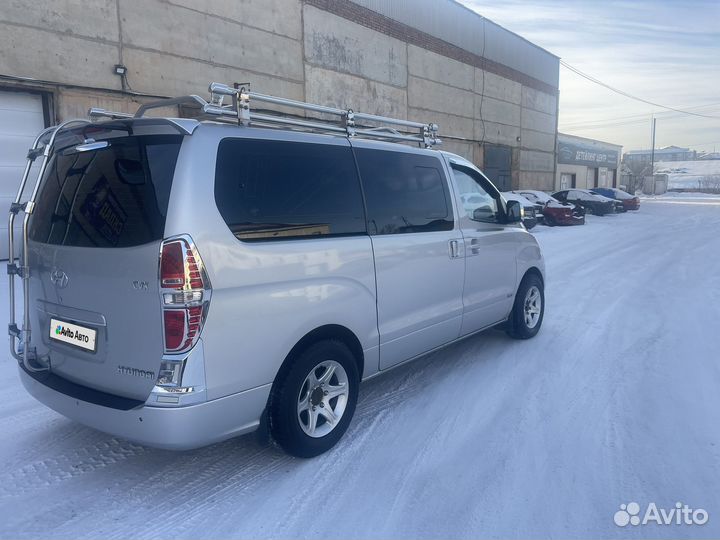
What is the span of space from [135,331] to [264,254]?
0.78 metres

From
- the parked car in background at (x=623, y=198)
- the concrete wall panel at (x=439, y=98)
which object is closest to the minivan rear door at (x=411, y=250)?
the concrete wall panel at (x=439, y=98)

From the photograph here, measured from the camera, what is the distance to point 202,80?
13.9 meters

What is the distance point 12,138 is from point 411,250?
9516 mm

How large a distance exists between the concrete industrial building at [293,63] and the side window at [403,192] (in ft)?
30.0

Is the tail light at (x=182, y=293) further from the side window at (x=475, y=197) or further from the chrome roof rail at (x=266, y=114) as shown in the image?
the side window at (x=475, y=197)

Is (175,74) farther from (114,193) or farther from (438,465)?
(438,465)

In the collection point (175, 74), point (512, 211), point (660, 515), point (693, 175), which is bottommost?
point (660, 515)

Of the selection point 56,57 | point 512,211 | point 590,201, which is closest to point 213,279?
point 512,211

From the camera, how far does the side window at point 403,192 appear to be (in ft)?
13.1

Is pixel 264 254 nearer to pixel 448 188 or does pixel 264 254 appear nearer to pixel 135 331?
pixel 135 331

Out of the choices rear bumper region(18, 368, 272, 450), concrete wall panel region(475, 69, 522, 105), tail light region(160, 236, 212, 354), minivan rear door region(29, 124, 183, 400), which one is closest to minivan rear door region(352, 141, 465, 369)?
rear bumper region(18, 368, 272, 450)

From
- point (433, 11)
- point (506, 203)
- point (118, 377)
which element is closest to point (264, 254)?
point (118, 377)

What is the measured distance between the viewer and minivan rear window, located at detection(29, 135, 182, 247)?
2.86 m

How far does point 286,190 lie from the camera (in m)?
3.36
